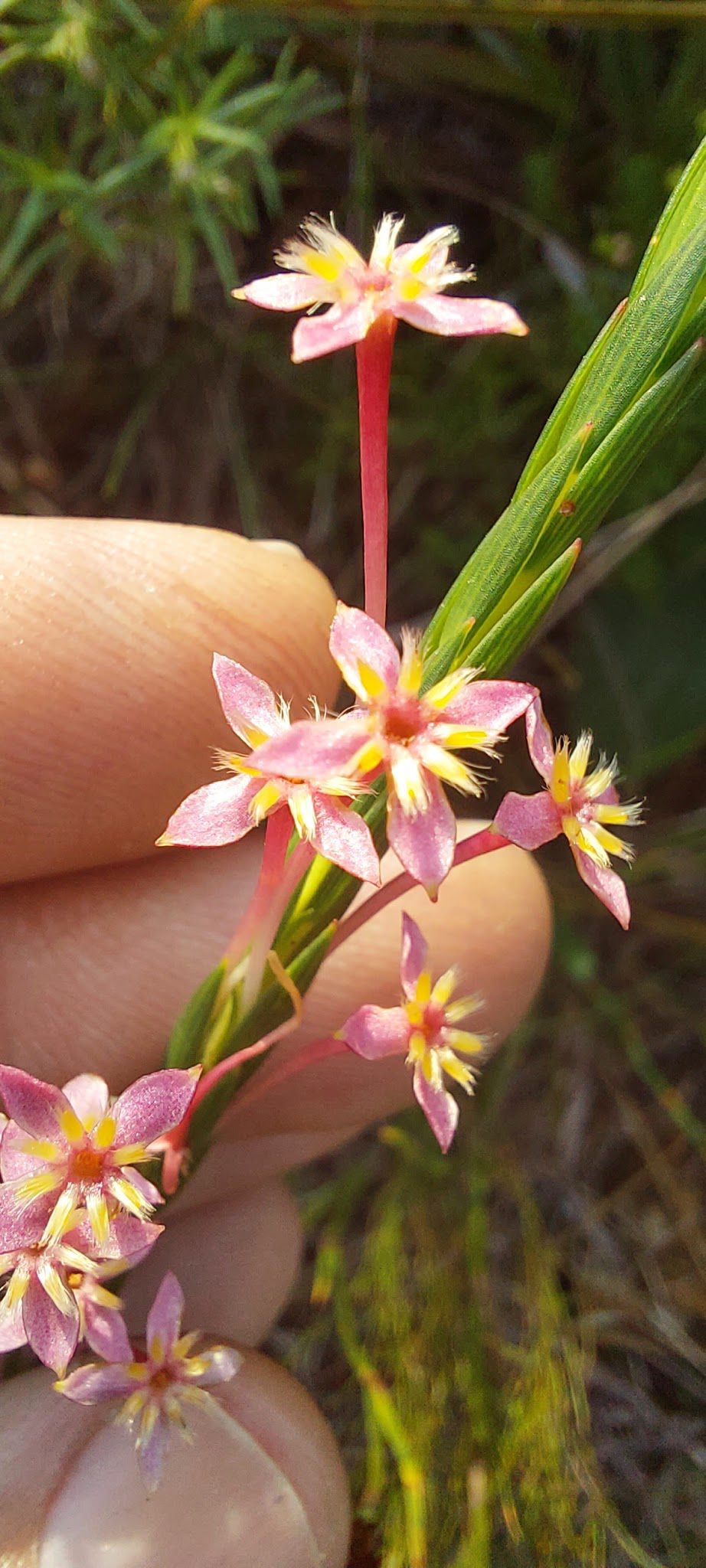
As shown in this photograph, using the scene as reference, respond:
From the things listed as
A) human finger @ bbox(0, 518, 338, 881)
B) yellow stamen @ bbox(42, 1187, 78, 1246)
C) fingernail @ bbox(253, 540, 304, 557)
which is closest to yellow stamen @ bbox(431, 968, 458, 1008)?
yellow stamen @ bbox(42, 1187, 78, 1246)

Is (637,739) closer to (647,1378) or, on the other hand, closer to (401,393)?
(401,393)

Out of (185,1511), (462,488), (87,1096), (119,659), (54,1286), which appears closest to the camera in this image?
(54,1286)

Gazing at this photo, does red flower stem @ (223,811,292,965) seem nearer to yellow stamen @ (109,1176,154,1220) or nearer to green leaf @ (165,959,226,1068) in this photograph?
green leaf @ (165,959,226,1068)

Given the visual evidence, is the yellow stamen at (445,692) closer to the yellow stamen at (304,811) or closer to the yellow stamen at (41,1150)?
the yellow stamen at (304,811)

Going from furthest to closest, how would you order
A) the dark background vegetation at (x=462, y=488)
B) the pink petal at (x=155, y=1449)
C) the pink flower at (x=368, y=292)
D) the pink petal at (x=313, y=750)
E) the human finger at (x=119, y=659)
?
the dark background vegetation at (x=462, y=488) → the human finger at (x=119, y=659) → the pink petal at (x=155, y=1449) → the pink flower at (x=368, y=292) → the pink petal at (x=313, y=750)

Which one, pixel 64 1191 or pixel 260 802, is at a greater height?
pixel 260 802

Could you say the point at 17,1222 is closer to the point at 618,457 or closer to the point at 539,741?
the point at 539,741

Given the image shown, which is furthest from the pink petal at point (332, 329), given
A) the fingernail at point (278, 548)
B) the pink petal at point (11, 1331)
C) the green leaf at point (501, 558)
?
the pink petal at point (11, 1331)

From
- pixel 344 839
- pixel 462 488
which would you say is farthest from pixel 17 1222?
pixel 462 488
